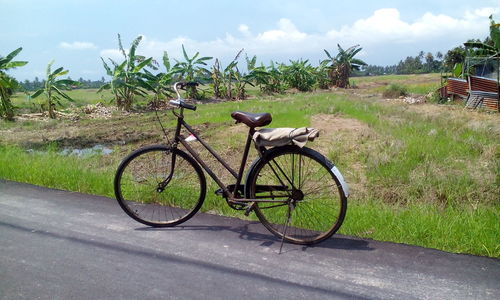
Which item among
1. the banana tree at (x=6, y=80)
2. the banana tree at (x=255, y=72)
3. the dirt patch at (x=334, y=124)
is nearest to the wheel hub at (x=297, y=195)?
the dirt patch at (x=334, y=124)

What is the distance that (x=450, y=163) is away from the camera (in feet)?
20.7

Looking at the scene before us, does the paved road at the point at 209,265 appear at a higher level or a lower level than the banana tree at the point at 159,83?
lower

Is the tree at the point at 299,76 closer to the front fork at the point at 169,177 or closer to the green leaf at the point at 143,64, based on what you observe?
the green leaf at the point at 143,64

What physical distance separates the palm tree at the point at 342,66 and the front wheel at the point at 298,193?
971 inches

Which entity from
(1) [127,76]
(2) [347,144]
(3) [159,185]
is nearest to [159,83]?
(1) [127,76]

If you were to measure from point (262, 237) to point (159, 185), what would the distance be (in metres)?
1.29

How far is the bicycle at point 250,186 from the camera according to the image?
12.3 feet

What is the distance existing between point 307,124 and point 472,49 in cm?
1116

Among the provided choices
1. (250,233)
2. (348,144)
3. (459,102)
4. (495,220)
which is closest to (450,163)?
(348,144)

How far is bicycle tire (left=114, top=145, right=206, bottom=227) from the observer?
13.7 ft

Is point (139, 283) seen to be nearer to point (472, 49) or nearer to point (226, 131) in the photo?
point (226, 131)

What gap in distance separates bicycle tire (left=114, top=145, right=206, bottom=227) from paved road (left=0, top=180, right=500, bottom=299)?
238 millimetres

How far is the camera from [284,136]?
3568 mm

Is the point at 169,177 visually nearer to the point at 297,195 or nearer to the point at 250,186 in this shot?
the point at 250,186
